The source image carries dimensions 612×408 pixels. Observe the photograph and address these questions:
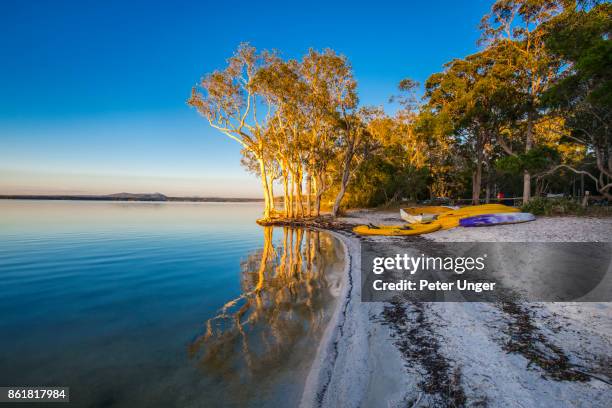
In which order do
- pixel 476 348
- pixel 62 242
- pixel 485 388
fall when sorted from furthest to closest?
pixel 62 242
pixel 476 348
pixel 485 388

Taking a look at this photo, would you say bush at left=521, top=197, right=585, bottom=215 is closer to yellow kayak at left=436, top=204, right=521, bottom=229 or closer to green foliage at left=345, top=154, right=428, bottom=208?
yellow kayak at left=436, top=204, right=521, bottom=229

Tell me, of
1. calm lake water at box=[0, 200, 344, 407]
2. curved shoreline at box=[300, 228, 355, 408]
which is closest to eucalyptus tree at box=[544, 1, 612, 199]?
calm lake water at box=[0, 200, 344, 407]

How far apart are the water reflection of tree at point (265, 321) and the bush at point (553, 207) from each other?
1363 centimetres

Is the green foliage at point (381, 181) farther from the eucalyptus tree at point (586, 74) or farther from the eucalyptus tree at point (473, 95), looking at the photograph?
the eucalyptus tree at point (586, 74)

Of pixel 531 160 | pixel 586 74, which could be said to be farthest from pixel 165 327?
pixel 531 160

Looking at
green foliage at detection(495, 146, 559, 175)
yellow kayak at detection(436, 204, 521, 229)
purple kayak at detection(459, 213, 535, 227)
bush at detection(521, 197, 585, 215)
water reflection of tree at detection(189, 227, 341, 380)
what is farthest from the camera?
green foliage at detection(495, 146, 559, 175)

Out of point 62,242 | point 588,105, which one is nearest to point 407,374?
point 62,242

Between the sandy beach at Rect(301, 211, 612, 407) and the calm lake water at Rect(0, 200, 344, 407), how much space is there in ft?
1.52

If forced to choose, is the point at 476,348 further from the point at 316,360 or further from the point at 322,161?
the point at 322,161

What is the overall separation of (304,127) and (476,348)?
25.0m

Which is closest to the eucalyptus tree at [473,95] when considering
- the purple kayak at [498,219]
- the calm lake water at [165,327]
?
the purple kayak at [498,219]

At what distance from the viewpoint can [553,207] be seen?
15664mm

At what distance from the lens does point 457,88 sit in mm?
21391

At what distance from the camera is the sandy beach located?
2.90 meters
